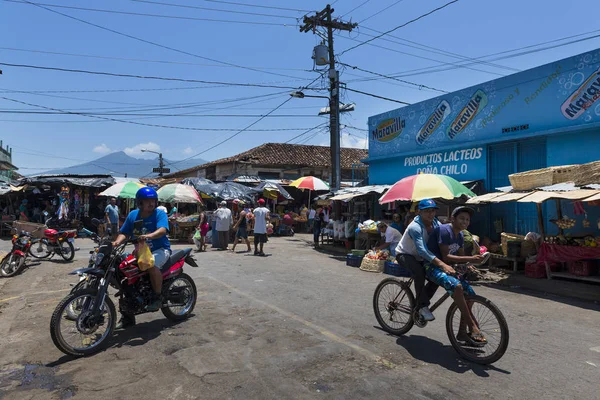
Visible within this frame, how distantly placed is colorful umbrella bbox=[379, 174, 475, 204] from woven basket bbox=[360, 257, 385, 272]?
1697mm

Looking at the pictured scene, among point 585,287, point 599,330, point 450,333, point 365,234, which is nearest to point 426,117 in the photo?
point 365,234

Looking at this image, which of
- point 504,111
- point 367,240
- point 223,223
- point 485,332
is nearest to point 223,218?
point 223,223

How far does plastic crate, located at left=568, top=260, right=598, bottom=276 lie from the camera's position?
8.65 meters

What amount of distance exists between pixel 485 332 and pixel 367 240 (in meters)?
9.50

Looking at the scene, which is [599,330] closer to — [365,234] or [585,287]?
[585,287]

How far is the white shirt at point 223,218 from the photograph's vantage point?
15.1 m

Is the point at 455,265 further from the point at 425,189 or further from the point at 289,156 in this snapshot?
the point at 289,156

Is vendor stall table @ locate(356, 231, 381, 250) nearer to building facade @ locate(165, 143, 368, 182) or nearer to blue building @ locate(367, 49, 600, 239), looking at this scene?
blue building @ locate(367, 49, 600, 239)

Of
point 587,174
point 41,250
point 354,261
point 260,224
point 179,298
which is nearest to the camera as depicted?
point 179,298

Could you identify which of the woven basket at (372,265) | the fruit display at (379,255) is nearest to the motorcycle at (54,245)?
the woven basket at (372,265)

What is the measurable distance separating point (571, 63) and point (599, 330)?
7816mm

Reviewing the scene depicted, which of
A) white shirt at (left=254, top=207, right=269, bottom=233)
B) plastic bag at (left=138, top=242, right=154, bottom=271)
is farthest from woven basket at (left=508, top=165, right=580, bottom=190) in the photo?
plastic bag at (left=138, top=242, right=154, bottom=271)

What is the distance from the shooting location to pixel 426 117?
15.8 m

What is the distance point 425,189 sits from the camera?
1010 cm
